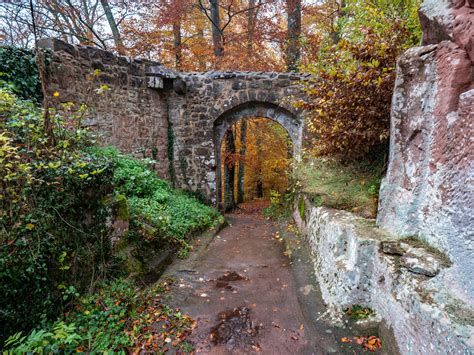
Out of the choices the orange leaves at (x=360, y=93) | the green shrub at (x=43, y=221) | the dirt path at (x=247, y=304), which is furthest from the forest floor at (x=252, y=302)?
the orange leaves at (x=360, y=93)

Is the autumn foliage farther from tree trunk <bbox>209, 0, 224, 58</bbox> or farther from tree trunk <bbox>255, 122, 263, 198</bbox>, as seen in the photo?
tree trunk <bbox>255, 122, 263, 198</bbox>

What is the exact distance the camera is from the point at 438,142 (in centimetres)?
220

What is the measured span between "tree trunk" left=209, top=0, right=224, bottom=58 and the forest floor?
838cm

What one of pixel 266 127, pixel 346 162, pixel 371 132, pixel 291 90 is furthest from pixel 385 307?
pixel 266 127

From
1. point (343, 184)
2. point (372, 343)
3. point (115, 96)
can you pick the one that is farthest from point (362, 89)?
point (115, 96)

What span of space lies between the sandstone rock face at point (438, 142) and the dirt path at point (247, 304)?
1310 millimetres

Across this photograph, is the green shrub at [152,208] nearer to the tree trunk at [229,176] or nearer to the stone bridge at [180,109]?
the stone bridge at [180,109]

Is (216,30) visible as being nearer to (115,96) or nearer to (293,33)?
(293,33)

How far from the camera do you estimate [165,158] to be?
7.96 metres

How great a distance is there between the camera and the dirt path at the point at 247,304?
102 inches

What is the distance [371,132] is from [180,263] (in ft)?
11.7

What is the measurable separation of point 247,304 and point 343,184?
90.7 inches

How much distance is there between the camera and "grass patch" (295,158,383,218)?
358 cm

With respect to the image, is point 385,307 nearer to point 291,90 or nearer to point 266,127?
point 291,90
